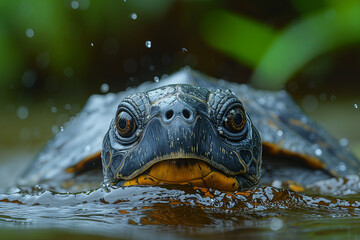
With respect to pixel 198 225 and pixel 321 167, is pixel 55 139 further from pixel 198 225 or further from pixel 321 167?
pixel 198 225

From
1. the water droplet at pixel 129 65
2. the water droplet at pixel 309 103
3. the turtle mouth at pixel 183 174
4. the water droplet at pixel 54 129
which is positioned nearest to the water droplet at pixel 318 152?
the turtle mouth at pixel 183 174

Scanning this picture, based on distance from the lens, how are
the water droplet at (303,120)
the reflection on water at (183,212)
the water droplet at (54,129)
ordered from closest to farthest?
the reflection on water at (183,212), the water droplet at (303,120), the water droplet at (54,129)

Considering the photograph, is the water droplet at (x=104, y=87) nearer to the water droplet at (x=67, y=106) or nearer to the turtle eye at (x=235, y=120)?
the water droplet at (x=67, y=106)

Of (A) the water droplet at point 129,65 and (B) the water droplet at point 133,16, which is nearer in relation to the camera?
(B) the water droplet at point 133,16

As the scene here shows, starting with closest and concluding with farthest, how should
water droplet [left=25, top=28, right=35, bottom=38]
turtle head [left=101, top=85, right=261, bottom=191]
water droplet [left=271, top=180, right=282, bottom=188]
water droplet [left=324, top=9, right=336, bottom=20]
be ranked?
1. turtle head [left=101, top=85, right=261, bottom=191]
2. water droplet [left=271, top=180, right=282, bottom=188]
3. water droplet [left=324, top=9, right=336, bottom=20]
4. water droplet [left=25, top=28, right=35, bottom=38]

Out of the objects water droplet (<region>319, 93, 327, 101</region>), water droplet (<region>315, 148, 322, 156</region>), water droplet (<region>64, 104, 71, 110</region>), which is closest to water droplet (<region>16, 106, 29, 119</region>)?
water droplet (<region>64, 104, 71, 110</region>)

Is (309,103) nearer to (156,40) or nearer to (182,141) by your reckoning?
(156,40)

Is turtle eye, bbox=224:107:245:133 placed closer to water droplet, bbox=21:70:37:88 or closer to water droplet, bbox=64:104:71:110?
water droplet, bbox=64:104:71:110
